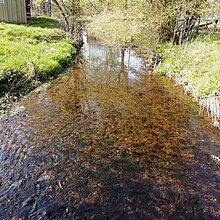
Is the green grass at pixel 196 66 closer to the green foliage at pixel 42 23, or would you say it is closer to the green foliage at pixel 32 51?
the green foliage at pixel 32 51

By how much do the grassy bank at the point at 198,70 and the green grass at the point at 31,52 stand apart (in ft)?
19.2

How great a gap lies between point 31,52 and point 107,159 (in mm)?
9090

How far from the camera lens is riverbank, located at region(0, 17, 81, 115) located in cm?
980

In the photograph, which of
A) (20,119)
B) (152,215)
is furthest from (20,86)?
(152,215)

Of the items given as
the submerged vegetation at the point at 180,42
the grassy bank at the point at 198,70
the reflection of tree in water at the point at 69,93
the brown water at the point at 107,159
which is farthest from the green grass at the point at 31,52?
the grassy bank at the point at 198,70

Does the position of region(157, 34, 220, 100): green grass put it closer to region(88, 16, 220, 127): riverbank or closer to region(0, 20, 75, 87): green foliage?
region(88, 16, 220, 127): riverbank

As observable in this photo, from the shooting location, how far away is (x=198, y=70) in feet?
37.7

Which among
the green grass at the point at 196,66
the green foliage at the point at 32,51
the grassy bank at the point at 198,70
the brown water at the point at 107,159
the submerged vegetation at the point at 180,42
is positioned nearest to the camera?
the brown water at the point at 107,159

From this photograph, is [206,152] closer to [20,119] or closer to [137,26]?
[20,119]

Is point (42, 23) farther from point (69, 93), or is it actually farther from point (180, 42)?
point (69, 93)

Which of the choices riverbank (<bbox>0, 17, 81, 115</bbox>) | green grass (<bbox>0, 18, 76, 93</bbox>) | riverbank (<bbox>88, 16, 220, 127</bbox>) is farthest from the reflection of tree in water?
riverbank (<bbox>88, 16, 220, 127</bbox>)

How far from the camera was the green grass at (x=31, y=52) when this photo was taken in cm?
1052

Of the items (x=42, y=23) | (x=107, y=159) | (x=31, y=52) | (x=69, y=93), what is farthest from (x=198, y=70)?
(x=42, y=23)

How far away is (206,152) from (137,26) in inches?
438
